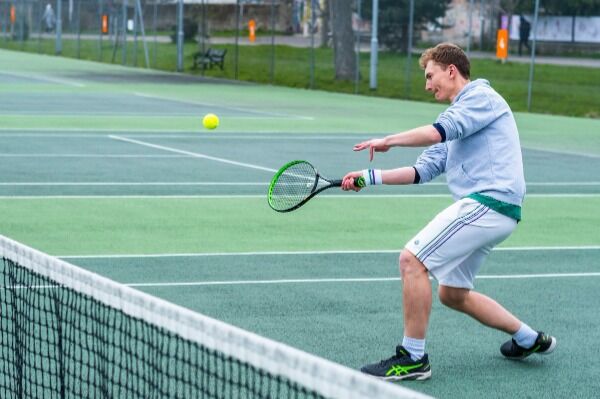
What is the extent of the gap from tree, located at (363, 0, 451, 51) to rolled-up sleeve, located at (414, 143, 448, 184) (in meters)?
30.5

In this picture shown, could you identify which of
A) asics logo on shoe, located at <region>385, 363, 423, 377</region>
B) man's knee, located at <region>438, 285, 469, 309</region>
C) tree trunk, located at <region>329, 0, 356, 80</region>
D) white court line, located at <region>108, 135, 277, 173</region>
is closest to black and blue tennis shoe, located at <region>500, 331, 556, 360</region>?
man's knee, located at <region>438, 285, 469, 309</region>

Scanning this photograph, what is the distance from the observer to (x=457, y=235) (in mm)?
7488

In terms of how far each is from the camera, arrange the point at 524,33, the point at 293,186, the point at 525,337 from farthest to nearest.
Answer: the point at 524,33 < the point at 293,186 < the point at 525,337

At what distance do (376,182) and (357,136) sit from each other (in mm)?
17079

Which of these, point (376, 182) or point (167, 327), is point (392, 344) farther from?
point (167, 327)

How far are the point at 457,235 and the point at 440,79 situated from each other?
828 mm

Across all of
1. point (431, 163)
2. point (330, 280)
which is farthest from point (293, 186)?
point (330, 280)

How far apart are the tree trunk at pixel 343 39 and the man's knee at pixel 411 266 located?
3226cm

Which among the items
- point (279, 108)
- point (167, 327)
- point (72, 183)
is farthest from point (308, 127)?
point (167, 327)

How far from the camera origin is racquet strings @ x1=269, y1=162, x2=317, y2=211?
8.05 meters

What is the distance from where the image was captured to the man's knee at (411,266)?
7.51 m

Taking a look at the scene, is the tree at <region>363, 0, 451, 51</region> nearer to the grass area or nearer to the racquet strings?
the grass area

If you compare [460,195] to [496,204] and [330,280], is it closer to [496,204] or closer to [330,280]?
[496,204]

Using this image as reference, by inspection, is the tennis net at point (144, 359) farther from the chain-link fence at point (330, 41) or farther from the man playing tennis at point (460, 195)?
the chain-link fence at point (330, 41)
